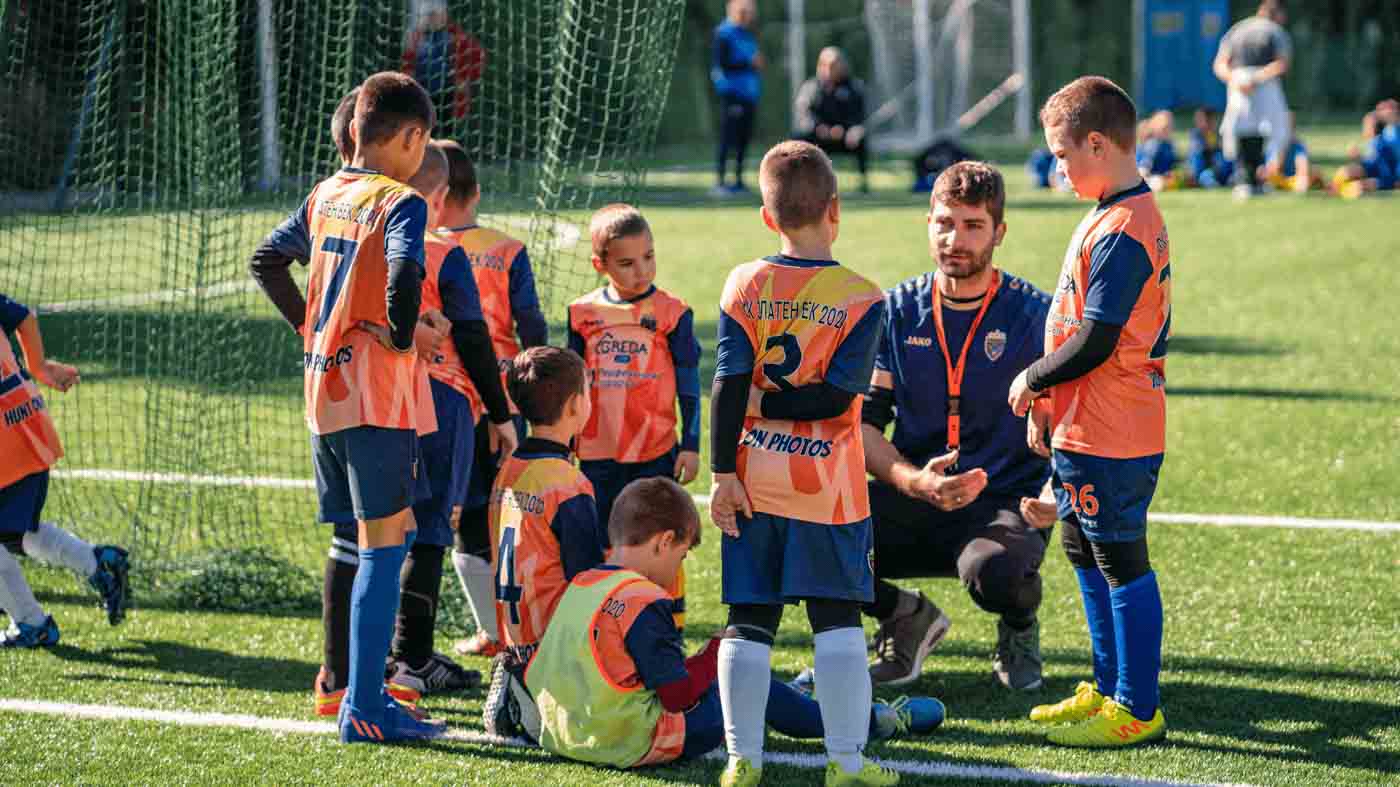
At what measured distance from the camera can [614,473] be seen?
5.55m

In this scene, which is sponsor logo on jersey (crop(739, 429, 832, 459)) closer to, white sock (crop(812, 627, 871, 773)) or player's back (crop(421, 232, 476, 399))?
white sock (crop(812, 627, 871, 773))

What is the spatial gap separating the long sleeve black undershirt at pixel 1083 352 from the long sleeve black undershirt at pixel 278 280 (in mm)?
2130

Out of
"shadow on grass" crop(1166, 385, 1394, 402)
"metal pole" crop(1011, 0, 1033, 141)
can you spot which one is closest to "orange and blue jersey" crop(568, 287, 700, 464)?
"shadow on grass" crop(1166, 385, 1394, 402)

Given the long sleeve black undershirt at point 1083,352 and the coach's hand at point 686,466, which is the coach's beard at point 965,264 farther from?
the coach's hand at point 686,466

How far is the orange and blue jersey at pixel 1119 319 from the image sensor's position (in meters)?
4.39

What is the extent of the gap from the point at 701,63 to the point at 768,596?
27.2m

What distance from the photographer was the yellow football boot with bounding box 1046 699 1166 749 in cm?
461

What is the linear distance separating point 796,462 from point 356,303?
126 cm

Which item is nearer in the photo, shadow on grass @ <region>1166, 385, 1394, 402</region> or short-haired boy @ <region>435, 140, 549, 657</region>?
short-haired boy @ <region>435, 140, 549, 657</region>

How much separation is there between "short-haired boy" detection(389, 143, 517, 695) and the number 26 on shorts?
1.61 meters

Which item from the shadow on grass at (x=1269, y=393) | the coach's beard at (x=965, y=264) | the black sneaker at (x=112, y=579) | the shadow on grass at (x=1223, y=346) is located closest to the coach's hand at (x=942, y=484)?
the coach's beard at (x=965, y=264)

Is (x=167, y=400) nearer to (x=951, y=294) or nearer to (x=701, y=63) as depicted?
(x=951, y=294)

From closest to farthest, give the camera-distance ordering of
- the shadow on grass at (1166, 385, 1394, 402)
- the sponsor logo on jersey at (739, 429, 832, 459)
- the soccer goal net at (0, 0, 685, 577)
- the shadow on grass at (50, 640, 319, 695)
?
1. the sponsor logo on jersey at (739, 429, 832, 459)
2. the shadow on grass at (50, 640, 319, 695)
3. the soccer goal net at (0, 0, 685, 577)
4. the shadow on grass at (1166, 385, 1394, 402)

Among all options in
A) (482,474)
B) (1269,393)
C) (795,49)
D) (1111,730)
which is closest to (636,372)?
(482,474)
